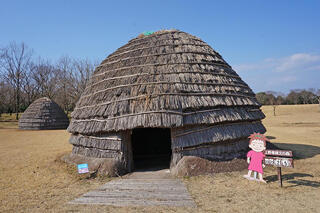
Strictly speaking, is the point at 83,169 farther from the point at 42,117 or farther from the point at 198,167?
the point at 42,117

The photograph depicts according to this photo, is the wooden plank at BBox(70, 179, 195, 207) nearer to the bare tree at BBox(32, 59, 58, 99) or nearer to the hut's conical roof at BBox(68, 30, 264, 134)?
the hut's conical roof at BBox(68, 30, 264, 134)

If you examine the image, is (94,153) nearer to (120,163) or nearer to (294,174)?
(120,163)

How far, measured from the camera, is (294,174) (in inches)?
264

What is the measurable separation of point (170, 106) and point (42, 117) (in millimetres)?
21257

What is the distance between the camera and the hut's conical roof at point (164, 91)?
6.91m

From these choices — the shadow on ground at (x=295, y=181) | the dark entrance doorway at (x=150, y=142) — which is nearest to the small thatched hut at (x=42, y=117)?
the dark entrance doorway at (x=150, y=142)

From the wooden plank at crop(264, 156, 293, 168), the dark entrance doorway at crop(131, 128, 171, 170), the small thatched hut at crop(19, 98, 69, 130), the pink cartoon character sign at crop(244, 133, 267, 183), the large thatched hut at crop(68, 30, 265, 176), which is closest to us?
the wooden plank at crop(264, 156, 293, 168)

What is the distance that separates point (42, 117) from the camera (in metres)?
23.0

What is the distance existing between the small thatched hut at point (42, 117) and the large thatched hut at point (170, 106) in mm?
16507

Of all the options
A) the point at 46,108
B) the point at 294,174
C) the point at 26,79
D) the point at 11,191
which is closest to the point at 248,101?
the point at 294,174

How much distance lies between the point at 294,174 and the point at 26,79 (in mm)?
44980

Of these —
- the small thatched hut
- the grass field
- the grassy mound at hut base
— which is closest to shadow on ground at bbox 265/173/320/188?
the grass field

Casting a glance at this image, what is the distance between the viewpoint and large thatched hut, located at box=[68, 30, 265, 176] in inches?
271

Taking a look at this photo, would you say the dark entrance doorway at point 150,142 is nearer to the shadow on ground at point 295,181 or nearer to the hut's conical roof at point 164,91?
the hut's conical roof at point 164,91
